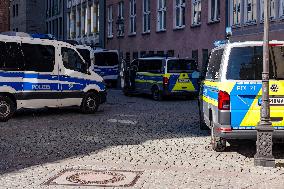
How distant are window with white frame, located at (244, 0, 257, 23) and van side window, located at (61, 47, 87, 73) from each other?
12.2 meters

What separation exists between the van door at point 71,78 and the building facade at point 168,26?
37.8 feet

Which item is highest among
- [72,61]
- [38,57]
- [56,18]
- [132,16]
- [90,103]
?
[56,18]

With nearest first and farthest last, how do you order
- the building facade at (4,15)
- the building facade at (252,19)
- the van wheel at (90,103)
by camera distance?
the van wheel at (90,103) < the building facade at (252,19) < the building facade at (4,15)

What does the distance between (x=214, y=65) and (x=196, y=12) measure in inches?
885

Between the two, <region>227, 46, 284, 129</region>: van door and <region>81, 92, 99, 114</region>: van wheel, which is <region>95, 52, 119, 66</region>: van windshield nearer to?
<region>81, 92, 99, 114</region>: van wheel

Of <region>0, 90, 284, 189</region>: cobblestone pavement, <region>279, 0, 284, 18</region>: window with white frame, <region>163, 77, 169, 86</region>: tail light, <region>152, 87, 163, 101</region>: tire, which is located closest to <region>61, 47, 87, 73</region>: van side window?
<region>0, 90, 284, 189</region>: cobblestone pavement

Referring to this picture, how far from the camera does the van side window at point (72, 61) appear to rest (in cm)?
1688

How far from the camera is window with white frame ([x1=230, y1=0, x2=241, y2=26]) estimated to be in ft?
93.1

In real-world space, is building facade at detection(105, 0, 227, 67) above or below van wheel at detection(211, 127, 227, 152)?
above

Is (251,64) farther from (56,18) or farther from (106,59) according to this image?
(56,18)

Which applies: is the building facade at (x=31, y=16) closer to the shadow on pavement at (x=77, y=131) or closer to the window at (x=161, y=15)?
the window at (x=161, y=15)

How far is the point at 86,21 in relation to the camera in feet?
178

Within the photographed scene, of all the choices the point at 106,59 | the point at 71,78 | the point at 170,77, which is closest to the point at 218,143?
the point at 71,78

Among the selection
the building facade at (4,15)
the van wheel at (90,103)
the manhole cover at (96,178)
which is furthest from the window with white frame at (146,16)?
the manhole cover at (96,178)
